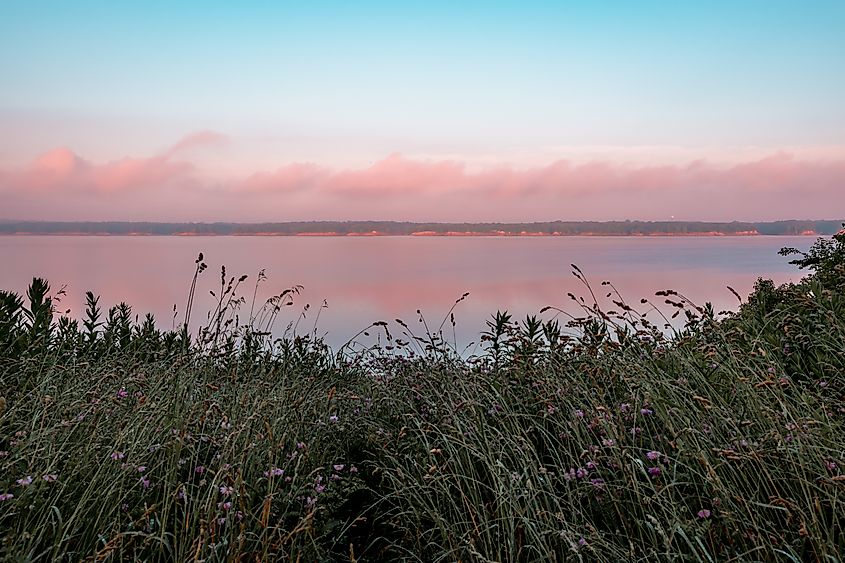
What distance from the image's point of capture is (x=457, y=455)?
3.62 metres

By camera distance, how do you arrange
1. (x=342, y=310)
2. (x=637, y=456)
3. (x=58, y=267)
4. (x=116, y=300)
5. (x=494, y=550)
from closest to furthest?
1. (x=494, y=550)
2. (x=637, y=456)
3. (x=342, y=310)
4. (x=116, y=300)
5. (x=58, y=267)

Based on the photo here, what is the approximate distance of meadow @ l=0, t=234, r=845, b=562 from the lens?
9.27 ft

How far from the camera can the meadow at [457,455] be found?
283 centimetres

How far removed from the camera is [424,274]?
106ft

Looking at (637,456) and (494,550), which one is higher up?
(637,456)

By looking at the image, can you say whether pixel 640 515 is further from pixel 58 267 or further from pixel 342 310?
pixel 58 267

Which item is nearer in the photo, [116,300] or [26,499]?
[26,499]

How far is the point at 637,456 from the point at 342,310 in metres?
14.9

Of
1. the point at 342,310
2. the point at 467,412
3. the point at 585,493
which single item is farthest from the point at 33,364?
the point at 342,310

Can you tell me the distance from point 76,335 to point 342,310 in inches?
440

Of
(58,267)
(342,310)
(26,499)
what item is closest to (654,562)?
(26,499)

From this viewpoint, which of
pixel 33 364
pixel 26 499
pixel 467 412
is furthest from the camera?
pixel 33 364

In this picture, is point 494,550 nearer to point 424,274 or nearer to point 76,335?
point 76,335

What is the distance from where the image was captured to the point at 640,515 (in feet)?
10.7
